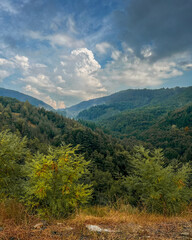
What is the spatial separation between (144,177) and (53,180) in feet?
23.8

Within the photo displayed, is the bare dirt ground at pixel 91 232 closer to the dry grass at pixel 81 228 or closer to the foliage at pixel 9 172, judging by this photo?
the dry grass at pixel 81 228

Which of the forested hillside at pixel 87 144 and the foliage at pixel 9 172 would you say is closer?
the foliage at pixel 9 172

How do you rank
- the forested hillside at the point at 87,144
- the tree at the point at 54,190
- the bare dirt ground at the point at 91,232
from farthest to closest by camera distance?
the forested hillside at the point at 87,144 → the tree at the point at 54,190 → the bare dirt ground at the point at 91,232

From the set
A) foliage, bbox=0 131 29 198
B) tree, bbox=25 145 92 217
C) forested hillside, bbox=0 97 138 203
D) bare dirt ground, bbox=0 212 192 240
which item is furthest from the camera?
forested hillside, bbox=0 97 138 203

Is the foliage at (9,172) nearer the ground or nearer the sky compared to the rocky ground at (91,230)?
nearer the sky

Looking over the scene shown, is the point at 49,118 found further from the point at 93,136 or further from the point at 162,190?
the point at 162,190

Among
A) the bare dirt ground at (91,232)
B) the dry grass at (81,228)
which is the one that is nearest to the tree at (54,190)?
the dry grass at (81,228)

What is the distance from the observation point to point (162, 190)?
9508 millimetres

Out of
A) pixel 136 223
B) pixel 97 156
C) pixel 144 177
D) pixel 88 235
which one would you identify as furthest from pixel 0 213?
pixel 97 156

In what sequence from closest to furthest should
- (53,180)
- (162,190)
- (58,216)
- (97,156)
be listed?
(58,216) < (53,180) < (162,190) < (97,156)

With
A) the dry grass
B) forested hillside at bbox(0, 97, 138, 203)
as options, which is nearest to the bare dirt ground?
the dry grass

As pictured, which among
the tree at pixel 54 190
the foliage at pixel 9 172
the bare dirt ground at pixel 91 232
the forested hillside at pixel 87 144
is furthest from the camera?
the forested hillside at pixel 87 144

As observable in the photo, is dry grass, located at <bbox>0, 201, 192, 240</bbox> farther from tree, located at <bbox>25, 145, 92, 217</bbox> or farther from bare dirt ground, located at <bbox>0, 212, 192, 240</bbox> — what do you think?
tree, located at <bbox>25, 145, 92, 217</bbox>

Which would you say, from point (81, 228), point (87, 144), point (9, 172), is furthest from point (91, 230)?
point (87, 144)
